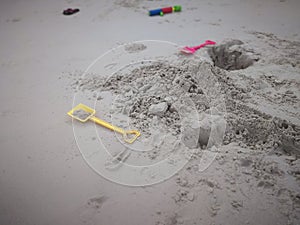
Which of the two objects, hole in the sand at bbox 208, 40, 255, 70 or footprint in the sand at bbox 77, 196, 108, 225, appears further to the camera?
hole in the sand at bbox 208, 40, 255, 70

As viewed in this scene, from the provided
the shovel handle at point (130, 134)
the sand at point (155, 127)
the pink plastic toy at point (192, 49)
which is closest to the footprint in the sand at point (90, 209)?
the sand at point (155, 127)

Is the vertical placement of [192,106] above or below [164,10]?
below

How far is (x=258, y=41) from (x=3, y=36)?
198 cm

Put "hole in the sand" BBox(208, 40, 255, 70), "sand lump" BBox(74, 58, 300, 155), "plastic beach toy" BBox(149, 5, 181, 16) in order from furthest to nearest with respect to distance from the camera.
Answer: "plastic beach toy" BBox(149, 5, 181, 16), "hole in the sand" BBox(208, 40, 255, 70), "sand lump" BBox(74, 58, 300, 155)

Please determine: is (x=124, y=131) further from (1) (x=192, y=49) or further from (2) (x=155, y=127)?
(1) (x=192, y=49)

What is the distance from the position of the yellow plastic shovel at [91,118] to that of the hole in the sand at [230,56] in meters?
0.82

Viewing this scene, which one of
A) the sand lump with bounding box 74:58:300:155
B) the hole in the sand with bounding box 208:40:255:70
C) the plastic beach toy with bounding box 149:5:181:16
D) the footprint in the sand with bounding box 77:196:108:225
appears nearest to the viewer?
the footprint in the sand with bounding box 77:196:108:225

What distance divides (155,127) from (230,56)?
0.83 m

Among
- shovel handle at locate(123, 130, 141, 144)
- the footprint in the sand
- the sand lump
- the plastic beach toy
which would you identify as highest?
the plastic beach toy

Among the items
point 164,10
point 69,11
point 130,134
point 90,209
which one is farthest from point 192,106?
point 69,11

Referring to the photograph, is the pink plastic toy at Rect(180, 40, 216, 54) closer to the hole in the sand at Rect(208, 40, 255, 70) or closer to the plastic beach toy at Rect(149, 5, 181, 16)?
the hole in the sand at Rect(208, 40, 255, 70)

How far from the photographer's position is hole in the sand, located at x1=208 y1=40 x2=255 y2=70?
1.48 m

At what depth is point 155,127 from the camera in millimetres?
1052

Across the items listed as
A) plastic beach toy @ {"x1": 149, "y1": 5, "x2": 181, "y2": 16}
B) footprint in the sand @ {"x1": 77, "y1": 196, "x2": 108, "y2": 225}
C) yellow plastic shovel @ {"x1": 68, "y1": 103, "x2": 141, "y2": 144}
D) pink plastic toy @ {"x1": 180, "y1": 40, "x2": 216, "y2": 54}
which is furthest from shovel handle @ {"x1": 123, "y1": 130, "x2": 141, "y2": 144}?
plastic beach toy @ {"x1": 149, "y1": 5, "x2": 181, "y2": 16}
